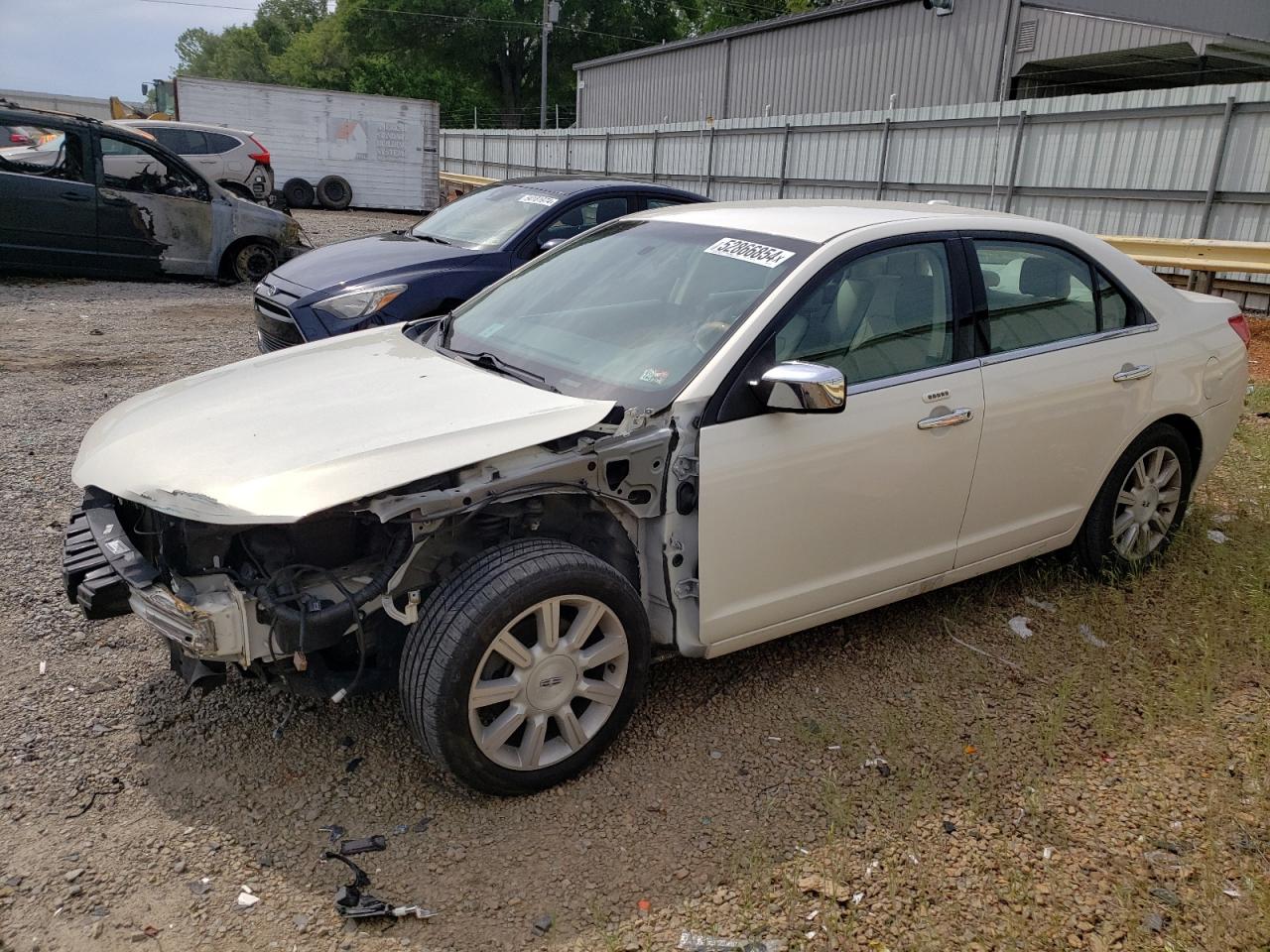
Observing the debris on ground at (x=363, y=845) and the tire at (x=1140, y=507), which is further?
the tire at (x=1140, y=507)

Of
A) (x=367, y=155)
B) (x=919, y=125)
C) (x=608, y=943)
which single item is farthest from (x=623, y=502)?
(x=367, y=155)

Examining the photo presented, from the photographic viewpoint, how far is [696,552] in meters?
3.13

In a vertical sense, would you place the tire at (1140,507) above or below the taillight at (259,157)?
below

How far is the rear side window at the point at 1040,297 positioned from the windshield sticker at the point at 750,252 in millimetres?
885

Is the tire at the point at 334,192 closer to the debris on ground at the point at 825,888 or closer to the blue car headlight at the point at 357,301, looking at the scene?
the blue car headlight at the point at 357,301

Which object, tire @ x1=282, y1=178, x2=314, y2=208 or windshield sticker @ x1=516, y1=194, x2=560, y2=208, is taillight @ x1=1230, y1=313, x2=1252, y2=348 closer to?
windshield sticker @ x1=516, y1=194, x2=560, y2=208

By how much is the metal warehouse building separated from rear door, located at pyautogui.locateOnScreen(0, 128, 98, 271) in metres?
15.8

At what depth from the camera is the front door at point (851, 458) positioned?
316 cm

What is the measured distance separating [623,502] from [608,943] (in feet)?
4.02

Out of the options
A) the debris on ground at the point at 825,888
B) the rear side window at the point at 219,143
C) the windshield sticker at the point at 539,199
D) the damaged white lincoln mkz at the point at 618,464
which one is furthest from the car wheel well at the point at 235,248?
the debris on ground at the point at 825,888

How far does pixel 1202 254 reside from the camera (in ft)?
34.6

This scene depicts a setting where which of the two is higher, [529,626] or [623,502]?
[623,502]

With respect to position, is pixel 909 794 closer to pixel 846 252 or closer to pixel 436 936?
pixel 436 936

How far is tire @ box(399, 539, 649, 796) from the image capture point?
9.08ft
